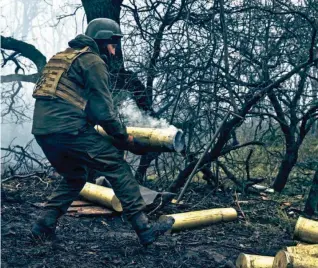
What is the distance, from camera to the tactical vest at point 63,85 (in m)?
4.45

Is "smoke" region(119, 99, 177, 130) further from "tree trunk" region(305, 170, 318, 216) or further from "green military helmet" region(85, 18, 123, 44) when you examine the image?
"green military helmet" region(85, 18, 123, 44)

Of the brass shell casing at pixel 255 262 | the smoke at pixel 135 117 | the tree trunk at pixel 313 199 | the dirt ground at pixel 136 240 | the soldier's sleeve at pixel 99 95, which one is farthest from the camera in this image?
the smoke at pixel 135 117

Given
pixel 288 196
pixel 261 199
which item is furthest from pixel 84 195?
pixel 288 196

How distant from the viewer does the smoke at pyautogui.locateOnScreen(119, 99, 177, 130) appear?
7.63m

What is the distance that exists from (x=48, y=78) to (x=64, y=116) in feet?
1.46

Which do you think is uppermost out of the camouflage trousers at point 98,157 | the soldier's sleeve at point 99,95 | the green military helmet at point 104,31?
the green military helmet at point 104,31

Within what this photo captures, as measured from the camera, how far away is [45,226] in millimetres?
4648

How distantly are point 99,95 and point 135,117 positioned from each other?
350 cm

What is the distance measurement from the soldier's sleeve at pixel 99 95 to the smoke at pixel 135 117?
2.97 m

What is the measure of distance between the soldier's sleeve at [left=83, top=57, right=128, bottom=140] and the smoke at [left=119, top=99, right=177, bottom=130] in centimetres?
297

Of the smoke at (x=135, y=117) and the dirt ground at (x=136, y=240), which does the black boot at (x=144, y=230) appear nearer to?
the dirt ground at (x=136, y=240)

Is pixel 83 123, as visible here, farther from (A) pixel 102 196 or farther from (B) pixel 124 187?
(A) pixel 102 196

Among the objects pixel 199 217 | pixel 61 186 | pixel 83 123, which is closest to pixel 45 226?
pixel 61 186

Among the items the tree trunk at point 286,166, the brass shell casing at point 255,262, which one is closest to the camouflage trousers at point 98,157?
the brass shell casing at point 255,262
